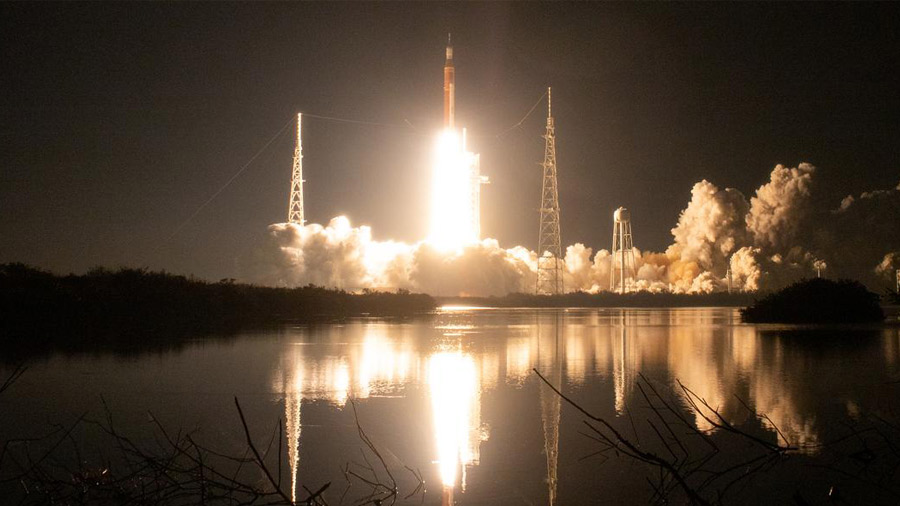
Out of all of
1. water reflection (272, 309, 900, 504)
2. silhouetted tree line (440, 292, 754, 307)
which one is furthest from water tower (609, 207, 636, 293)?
water reflection (272, 309, 900, 504)

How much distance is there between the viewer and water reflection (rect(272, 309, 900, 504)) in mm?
5824

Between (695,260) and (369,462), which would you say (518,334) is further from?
(695,260)

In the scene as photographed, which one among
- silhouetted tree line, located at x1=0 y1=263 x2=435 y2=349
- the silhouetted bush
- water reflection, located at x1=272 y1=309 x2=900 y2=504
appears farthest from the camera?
the silhouetted bush

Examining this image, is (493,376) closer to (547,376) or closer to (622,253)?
(547,376)

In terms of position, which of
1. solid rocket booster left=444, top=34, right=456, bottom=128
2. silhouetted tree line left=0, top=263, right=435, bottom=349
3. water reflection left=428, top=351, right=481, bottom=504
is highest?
solid rocket booster left=444, top=34, right=456, bottom=128

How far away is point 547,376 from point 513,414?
2.79 m

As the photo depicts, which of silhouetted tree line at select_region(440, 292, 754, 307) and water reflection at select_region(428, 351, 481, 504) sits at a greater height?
silhouetted tree line at select_region(440, 292, 754, 307)

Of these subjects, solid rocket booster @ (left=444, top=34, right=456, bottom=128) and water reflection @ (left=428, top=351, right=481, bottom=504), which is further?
solid rocket booster @ (left=444, top=34, right=456, bottom=128)

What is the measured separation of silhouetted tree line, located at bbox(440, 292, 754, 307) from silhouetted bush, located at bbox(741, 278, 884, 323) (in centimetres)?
2579

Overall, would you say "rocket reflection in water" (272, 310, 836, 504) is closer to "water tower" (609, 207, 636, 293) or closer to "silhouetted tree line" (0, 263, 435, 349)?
"silhouetted tree line" (0, 263, 435, 349)

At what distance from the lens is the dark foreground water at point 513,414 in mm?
4332

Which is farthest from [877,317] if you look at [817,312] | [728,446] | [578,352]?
[728,446]

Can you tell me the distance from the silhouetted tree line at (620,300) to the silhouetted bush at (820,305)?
25.8 m

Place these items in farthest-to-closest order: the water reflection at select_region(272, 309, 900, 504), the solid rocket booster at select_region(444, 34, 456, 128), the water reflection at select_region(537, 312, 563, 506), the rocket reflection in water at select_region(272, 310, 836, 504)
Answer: the solid rocket booster at select_region(444, 34, 456, 128)
the water reflection at select_region(272, 309, 900, 504)
the rocket reflection in water at select_region(272, 310, 836, 504)
the water reflection at select_region(537, 312, 563, 506)
